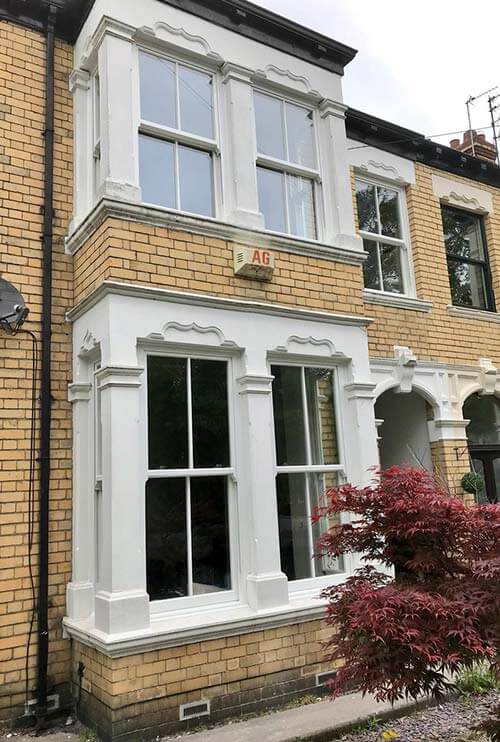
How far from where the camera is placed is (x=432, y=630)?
3246 mm

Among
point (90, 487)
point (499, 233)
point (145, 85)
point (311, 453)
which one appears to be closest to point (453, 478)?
point (311, 453)

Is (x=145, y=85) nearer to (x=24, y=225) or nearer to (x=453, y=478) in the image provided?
(x=24, y=225)

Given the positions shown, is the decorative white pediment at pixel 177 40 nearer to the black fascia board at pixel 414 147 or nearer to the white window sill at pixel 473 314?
the black fascia board at pixel 414 147

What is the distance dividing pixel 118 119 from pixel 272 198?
1.67 meters

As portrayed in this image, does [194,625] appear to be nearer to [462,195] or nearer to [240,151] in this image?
[240,151]

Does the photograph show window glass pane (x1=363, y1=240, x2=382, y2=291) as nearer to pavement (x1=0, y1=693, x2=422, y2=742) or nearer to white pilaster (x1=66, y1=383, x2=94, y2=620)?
white pilaster (x1=66, y1=383, x2=94, y2=620)

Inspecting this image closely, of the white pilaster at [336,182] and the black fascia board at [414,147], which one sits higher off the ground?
the black fascia board at [414,147]

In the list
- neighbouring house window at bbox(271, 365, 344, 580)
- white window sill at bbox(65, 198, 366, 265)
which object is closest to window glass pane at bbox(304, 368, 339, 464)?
neighbouring house window at bbox(271, 365, 344, 580)

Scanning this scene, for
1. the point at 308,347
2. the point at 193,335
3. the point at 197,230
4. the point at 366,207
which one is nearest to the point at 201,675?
the point at 193,335

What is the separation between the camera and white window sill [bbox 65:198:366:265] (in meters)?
4.75

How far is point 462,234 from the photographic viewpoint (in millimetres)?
8797

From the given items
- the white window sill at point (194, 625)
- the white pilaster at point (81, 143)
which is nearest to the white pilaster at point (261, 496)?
the white window sill at point (194, 625)

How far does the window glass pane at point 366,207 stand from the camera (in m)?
7.68

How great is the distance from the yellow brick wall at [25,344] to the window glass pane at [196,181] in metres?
1.06
